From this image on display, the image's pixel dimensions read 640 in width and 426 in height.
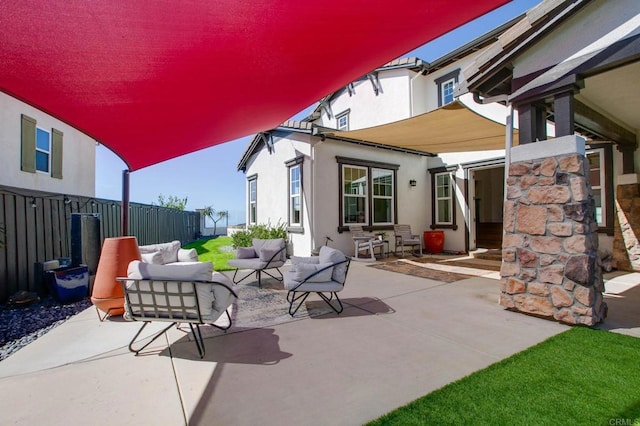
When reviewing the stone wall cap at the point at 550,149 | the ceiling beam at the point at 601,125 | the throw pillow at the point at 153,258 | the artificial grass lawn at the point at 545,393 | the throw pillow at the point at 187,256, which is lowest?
the artificial grass lawn at the point at 545,393

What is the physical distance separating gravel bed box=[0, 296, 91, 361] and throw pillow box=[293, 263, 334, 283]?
3.10 m

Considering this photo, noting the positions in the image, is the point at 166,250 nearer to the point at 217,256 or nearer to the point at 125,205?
the point at 125,205

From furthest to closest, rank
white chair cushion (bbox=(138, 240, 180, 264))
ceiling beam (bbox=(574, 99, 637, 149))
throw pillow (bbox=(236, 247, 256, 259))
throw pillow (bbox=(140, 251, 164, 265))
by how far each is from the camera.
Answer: throw pillow (bbox=(236, 247, 256, 259)) < white chair cushion (bbox=(138, 240, 180, 264)) < throw pillow (bbox=(140, 251, 164, 265)) < ceiling beam (bbox=(574, 99, 637, 149))

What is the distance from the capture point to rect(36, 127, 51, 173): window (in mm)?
8430

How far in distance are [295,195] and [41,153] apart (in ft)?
23.5

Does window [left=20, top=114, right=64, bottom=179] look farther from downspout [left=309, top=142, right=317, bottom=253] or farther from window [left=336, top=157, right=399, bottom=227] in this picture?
window [left=336, top=157, right=399, bottom=227]

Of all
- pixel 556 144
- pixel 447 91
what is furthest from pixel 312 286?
pixel 447 91

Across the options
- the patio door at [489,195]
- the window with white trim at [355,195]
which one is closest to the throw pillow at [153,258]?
the window with white trim at [355,195]

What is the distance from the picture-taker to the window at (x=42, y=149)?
843cm

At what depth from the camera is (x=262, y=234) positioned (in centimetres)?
973

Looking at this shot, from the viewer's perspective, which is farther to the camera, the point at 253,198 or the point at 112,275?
the point at 253,198

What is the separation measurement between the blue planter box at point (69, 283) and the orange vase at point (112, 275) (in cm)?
140

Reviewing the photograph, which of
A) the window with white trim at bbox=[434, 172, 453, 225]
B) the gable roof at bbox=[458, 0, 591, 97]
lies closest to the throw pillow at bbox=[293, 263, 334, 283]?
the gable roof at bbox=[458, 0, 591, 97]

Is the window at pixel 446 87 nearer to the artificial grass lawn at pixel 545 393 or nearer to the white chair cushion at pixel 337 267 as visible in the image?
the white chair cushion at pixel 337 267
